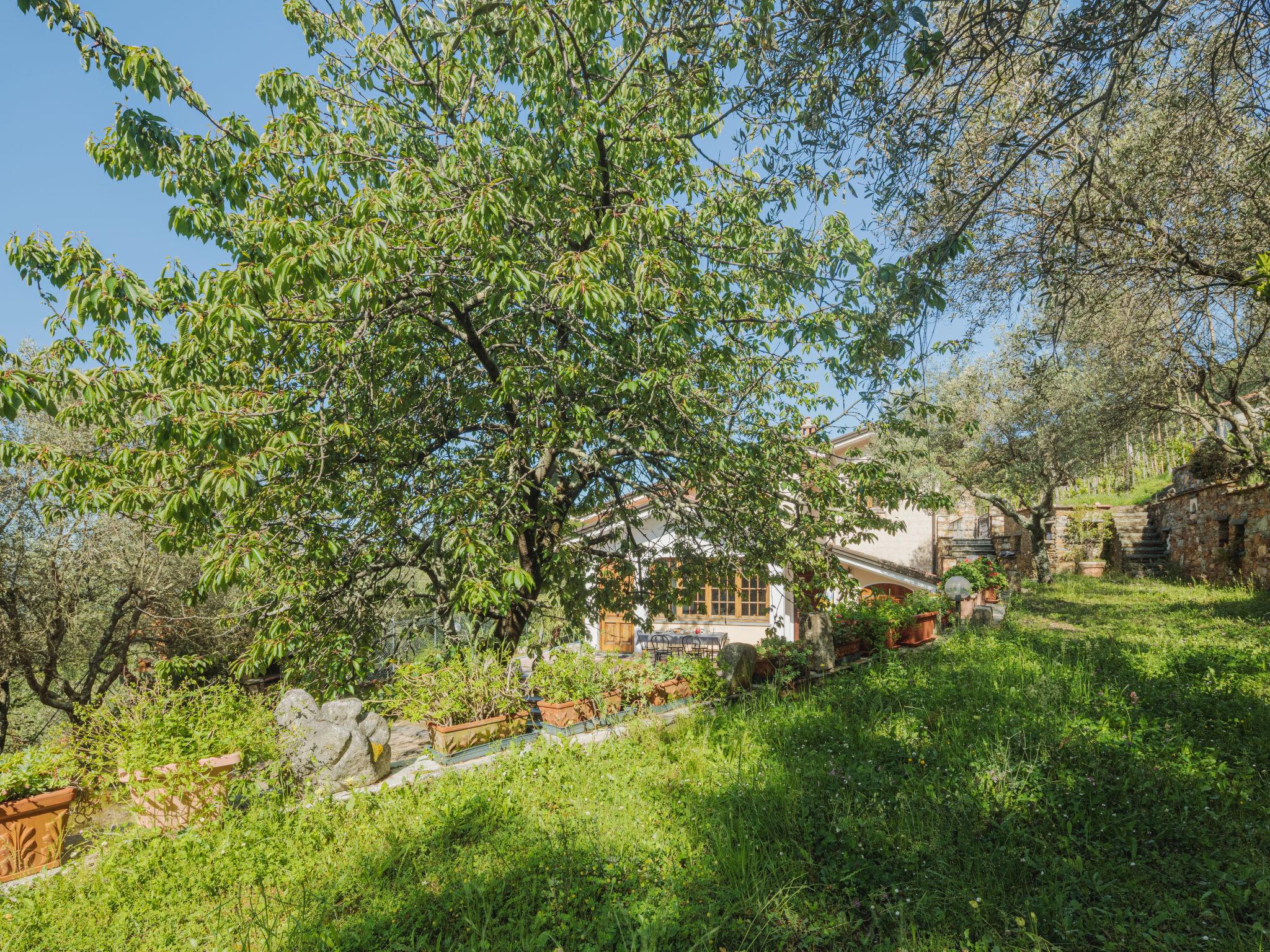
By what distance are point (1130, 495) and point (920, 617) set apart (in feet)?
71.6

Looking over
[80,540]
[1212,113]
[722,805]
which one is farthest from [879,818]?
[80,540]

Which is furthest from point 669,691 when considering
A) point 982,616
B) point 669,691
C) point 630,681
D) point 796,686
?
point 982,616

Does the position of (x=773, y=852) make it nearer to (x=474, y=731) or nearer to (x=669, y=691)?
(x=474, y=731)

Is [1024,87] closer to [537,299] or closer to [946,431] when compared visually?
[537,299]

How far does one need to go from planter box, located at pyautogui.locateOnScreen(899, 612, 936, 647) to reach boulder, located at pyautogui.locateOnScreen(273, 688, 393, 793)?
375 inches

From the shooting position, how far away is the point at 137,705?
204 inches

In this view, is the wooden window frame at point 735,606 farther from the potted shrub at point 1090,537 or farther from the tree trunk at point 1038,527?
the potted shrub at point 1090,537

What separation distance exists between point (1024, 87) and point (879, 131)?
3736 millimetres

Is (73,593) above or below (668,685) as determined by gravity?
above

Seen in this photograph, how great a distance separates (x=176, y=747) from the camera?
4.85 m

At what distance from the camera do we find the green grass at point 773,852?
10.3 feet

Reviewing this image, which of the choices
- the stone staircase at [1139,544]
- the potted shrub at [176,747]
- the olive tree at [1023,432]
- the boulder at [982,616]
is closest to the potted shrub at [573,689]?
the potted shrub at [176,747]

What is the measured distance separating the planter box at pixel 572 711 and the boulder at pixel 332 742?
65.8 inches

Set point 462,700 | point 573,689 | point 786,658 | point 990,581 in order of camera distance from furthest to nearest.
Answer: point 990,581
point 786,658
point 573,689
point 462,700
